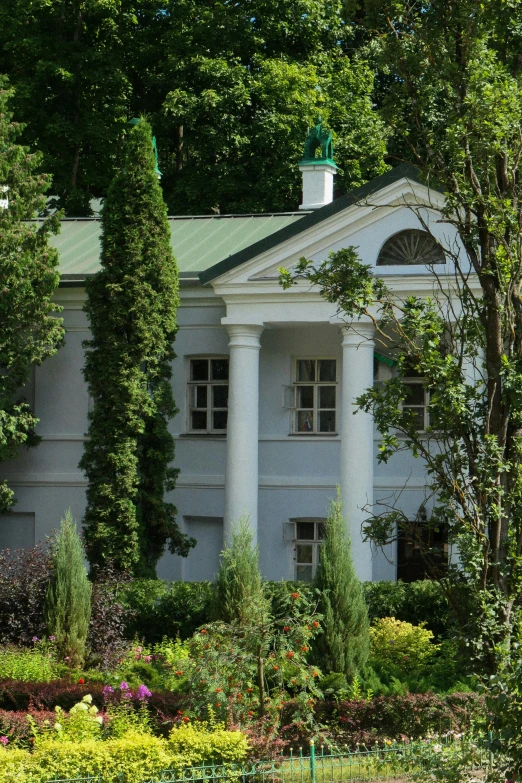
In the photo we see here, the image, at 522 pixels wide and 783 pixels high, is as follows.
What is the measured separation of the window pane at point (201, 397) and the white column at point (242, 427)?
1896 mm

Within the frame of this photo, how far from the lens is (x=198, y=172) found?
31.3 metres

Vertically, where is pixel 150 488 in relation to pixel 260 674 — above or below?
above

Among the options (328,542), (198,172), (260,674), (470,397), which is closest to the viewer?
(470,397)

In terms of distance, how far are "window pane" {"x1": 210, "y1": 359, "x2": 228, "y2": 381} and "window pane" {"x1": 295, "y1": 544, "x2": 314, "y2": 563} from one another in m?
3.47

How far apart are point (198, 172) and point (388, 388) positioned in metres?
22.6

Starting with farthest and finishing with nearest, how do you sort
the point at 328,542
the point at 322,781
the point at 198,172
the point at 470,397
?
the point at 198,172 → the point at 328,542 → the point at 322,781 → the point at 470,397

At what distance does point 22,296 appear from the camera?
2139cm

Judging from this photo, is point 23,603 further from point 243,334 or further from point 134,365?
point 243,334

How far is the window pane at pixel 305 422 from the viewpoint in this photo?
22.9 m

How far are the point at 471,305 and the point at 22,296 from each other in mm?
13152

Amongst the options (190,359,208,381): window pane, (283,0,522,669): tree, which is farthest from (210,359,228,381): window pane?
(283,0,522,669): tree

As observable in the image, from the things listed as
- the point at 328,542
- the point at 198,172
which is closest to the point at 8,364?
the point at 328,542

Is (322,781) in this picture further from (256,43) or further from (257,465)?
(256,43)

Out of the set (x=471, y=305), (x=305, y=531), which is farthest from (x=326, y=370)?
(x=471, y=305)
